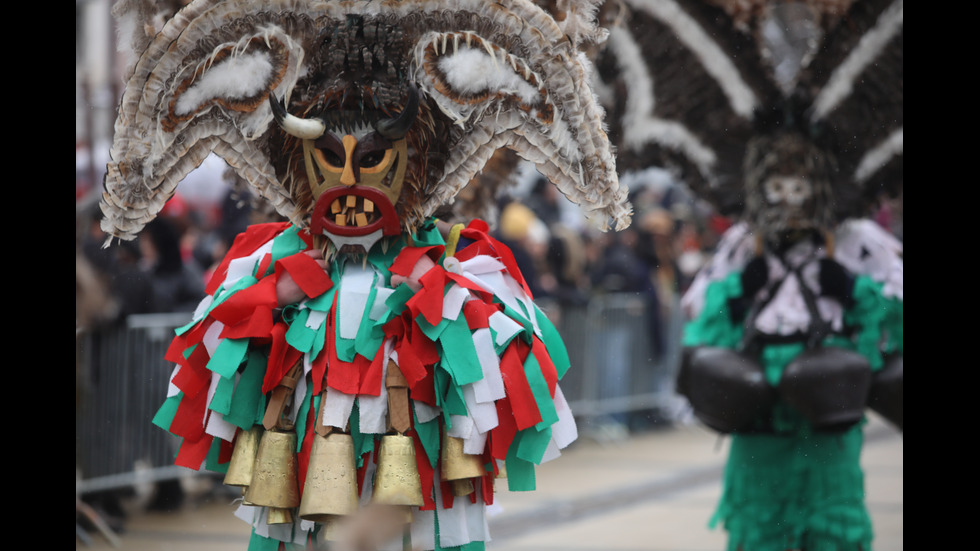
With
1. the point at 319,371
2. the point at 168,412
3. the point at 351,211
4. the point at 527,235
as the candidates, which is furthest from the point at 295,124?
the point at 527,235

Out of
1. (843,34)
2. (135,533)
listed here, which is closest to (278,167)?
(843,34)

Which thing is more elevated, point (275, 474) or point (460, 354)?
point (460, 354)

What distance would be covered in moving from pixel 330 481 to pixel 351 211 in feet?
2.08

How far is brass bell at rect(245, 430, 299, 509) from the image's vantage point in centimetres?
248

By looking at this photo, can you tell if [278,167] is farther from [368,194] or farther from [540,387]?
[540,387]

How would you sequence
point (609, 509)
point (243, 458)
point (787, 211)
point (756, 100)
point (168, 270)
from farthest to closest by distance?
1. point (609, 509)
2. point (168, 270)
3. point (756, 100)
4. point (787, 211)
5. point (243, 458)

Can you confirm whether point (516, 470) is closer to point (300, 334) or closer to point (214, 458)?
point (300, 334)

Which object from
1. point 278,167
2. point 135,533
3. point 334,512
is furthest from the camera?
point 135,533

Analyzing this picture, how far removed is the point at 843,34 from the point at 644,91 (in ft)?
2.39

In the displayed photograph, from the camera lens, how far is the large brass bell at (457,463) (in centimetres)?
251

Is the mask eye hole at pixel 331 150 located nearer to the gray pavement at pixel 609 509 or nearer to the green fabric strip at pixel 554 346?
the green fabric strip at pixel 554 346

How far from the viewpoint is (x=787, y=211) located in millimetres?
3926

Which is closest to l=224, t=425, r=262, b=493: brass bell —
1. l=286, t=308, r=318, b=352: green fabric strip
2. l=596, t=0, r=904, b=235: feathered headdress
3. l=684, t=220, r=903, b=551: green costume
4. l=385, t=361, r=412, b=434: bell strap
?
A: l=286, t=308, r=318, b=352: green fabric strip

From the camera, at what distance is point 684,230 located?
30.9 feet
